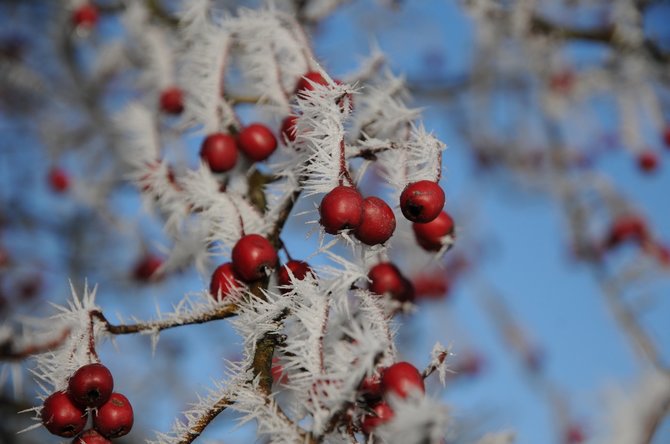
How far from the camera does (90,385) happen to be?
1166 millimetres

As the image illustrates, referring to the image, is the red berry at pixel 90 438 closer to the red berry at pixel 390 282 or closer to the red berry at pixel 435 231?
the red berry at pixel 390 282

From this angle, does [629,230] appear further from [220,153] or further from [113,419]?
[113,419]

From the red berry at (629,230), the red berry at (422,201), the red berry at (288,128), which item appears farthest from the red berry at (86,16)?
the red berry at (629,230)

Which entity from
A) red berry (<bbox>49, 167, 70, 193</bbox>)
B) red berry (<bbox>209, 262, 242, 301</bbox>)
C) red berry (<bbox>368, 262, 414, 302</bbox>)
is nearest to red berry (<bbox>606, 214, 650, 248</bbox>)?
red berry (<bbox>368, 262, 414, 302</bbox>)

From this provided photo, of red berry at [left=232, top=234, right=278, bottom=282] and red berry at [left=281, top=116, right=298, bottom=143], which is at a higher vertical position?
red berry at [left=281, top=116, right=298, bottom=143]

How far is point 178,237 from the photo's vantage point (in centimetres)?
168

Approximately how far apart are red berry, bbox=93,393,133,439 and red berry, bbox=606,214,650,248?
12.2ft

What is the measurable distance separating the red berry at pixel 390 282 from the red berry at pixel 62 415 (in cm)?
68

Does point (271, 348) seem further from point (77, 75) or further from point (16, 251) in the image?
point (16, 251)

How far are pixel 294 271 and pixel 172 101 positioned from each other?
1142 mm

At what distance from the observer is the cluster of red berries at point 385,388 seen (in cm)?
101

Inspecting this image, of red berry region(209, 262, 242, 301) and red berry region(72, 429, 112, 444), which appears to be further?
red berry region(209, 262, 242, 301)

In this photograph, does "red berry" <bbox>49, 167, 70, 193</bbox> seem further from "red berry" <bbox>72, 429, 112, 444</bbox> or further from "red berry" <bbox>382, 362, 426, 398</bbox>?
"red berry" <bbox>382, 362, 426, 398</bbox>

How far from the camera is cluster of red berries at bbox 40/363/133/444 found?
1176mm
